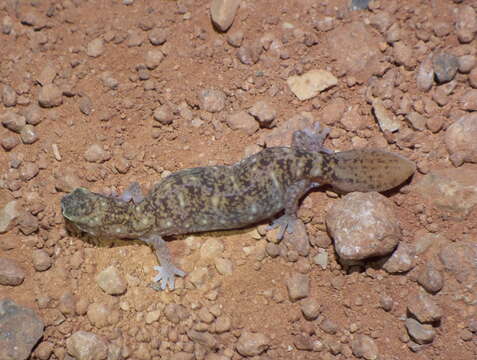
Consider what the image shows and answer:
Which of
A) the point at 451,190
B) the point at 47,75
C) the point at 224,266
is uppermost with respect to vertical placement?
the point at 451,190

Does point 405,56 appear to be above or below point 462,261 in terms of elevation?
above

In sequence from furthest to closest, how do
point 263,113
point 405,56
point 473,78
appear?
point 263,113 < point 405,56 < point 473,78

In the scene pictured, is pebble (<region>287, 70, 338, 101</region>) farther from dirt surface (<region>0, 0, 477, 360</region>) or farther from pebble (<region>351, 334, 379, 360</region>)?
pebble (<region>351, 334, 379, 360</region>)

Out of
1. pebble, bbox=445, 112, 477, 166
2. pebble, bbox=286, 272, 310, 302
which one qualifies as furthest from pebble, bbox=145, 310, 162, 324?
pebble, bbox=445, 112, 477, 166

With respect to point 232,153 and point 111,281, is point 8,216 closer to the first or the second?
point 111,281

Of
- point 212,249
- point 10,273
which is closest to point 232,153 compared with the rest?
point 212,249

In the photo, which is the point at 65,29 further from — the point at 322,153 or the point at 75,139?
the point at 322,153
